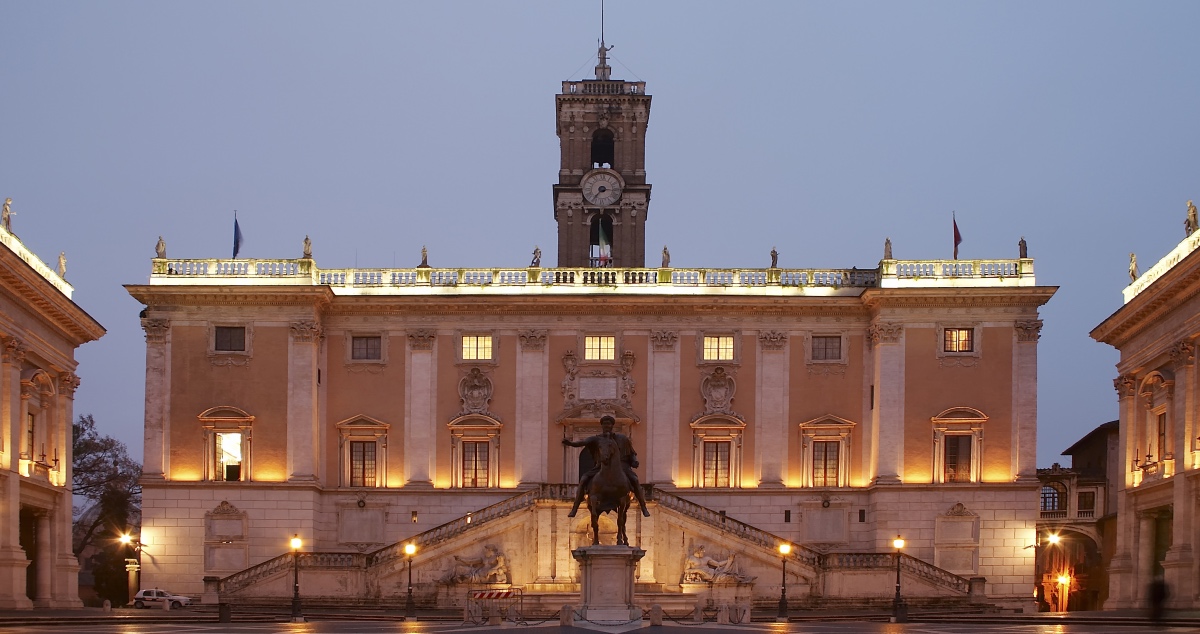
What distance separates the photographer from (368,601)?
57.4 metres

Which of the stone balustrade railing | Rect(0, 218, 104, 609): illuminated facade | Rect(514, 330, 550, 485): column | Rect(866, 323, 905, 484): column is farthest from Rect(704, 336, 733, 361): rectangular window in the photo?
Rect(0, 218, 104, 609): illuminated facade

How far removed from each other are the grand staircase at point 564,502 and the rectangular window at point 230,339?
30.7 ft

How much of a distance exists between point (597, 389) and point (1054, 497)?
36306mm

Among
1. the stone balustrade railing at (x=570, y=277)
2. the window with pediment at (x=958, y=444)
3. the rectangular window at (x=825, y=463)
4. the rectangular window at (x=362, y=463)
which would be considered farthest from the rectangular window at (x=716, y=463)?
the rectangular window at (x=362, y=463)

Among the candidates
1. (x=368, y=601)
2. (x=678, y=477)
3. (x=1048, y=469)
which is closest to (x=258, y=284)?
(x=368, y=601)

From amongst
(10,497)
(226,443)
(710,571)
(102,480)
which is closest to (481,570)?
(710,571)

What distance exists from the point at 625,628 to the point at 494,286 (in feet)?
106

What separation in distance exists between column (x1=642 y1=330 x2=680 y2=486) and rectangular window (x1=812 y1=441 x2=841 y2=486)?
534cm

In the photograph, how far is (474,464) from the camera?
63875 millimetres

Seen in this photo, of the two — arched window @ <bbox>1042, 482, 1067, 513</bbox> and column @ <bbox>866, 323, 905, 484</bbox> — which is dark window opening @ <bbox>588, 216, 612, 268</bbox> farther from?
arched window @ <bbox>1042, 482, 1067, 513</bbox>

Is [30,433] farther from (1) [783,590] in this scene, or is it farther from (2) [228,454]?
(1) [783,590]

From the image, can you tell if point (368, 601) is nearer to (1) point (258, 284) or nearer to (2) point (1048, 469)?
(1) point (258, 284)

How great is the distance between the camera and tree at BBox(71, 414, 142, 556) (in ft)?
275

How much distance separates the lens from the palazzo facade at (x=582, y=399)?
61.9 meters
